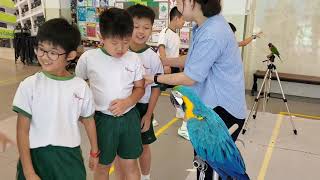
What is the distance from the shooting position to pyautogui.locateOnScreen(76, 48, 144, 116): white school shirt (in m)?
1.68

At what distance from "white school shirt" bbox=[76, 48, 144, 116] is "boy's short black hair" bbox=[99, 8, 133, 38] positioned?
14cm

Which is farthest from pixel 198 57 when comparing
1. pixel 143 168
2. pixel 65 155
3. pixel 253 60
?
pixel 253 60

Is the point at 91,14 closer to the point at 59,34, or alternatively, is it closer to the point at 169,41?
the point at 169,41

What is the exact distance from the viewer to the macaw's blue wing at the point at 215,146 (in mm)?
1048

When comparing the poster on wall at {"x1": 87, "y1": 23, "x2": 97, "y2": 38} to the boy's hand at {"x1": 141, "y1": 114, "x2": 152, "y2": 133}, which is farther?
the poster on wall at {"x1": 87, "y1": 23, "x2": 97, "y2": 38}

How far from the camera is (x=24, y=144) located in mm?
1380

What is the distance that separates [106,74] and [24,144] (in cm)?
53

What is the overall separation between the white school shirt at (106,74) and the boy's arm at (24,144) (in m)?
0.42

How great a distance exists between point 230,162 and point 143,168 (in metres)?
1.31

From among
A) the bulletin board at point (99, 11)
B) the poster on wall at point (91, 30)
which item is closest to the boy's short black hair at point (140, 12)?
the bulletin board at point (99, 11)

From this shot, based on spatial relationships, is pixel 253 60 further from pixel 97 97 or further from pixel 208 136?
pixel 208 136

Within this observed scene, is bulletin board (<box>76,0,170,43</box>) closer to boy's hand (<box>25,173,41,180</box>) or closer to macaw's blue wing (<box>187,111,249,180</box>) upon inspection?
boy's hand (<box>25,173,41,180</box>)

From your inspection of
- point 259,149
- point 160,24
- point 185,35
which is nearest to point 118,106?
point 259,149

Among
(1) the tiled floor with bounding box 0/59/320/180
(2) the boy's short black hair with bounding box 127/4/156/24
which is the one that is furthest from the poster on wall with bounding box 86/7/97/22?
(2) the boy's short black hair with bounding box 127/4/156/24
